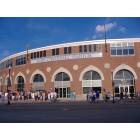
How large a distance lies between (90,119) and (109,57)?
537 inches

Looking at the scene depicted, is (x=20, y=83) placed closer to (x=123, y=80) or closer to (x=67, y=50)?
(x=67, y=50)

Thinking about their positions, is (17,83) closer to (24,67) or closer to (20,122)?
(24,67)

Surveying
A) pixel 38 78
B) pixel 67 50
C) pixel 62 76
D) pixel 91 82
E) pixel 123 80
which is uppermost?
pixel 67 50

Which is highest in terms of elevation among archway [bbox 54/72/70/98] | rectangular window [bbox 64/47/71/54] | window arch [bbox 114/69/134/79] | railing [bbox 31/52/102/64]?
rectangular window [bbox 64/47/71/54]

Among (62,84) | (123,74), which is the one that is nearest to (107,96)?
(123,74)

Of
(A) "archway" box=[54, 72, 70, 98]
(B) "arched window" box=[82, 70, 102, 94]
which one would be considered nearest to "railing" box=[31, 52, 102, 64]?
(A) "archway" box=[54, 72, 70, 98]

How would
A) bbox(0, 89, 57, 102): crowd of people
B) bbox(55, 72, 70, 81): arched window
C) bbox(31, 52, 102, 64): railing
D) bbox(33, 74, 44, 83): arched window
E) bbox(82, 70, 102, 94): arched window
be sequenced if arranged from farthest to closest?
bbox(55, 72, 70, 81): arched window, bbox(33, 74, 44, 83): arched window, bbox(82, 70, 102, 94): arched window, bbox(31, 52, 102, 64): railing, bbox(0, 89, 57, 102): crowd of people

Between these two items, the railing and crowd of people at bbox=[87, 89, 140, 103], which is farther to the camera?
the railing

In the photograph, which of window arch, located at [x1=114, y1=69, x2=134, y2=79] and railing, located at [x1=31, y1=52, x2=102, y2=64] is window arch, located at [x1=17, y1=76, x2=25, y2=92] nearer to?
railing, located at [x1=31, y1=52, x2=102, y2=64]

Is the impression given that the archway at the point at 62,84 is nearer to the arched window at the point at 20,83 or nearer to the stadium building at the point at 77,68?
the stadium building at the point at 77,68

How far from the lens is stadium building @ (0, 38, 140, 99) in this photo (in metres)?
23.0

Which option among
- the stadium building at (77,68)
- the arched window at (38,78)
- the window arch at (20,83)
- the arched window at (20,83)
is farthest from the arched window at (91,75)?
the arched window at (20,83)

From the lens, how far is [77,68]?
28.3 meters

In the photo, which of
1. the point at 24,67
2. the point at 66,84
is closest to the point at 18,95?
the point at 24,67
